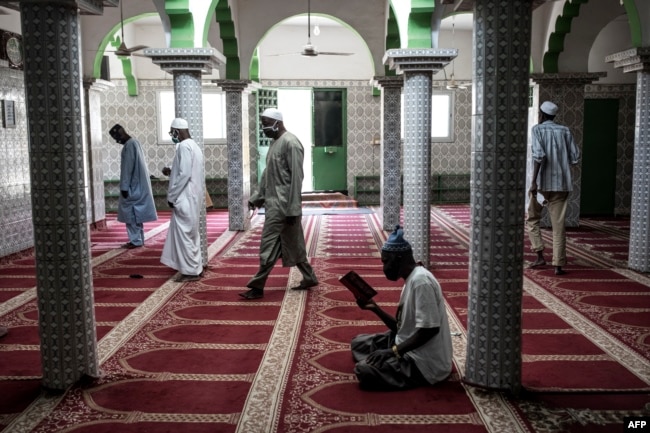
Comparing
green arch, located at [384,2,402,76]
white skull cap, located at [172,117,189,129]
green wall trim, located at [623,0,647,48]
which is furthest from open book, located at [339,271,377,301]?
green arch, located at [384,2,402,76]

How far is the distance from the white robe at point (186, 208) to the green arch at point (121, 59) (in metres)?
4.75

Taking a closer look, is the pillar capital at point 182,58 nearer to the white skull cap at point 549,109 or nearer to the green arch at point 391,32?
the white skull cap at point 549,109

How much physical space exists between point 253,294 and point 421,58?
2.85 m

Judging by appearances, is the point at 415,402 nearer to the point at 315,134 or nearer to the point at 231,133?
the point at 231,133

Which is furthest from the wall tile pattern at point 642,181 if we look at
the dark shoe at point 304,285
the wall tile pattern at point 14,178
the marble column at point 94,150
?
the marble column at point 94,150

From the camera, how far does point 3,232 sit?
7.52 meters

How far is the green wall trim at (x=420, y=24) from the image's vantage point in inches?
258

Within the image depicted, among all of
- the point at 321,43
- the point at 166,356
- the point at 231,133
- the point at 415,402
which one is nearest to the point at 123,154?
the point at 231,133

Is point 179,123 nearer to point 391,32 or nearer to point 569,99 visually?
point 391,32

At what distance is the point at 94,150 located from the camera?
9.93 m

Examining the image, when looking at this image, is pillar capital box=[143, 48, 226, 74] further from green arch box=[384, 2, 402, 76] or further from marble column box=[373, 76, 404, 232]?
green arch box=[384, 2, 402, 76]

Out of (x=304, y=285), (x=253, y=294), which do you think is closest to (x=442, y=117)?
(x=304, y=285)

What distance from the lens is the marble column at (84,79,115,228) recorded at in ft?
32.0

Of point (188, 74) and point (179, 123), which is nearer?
point (179, 123)
